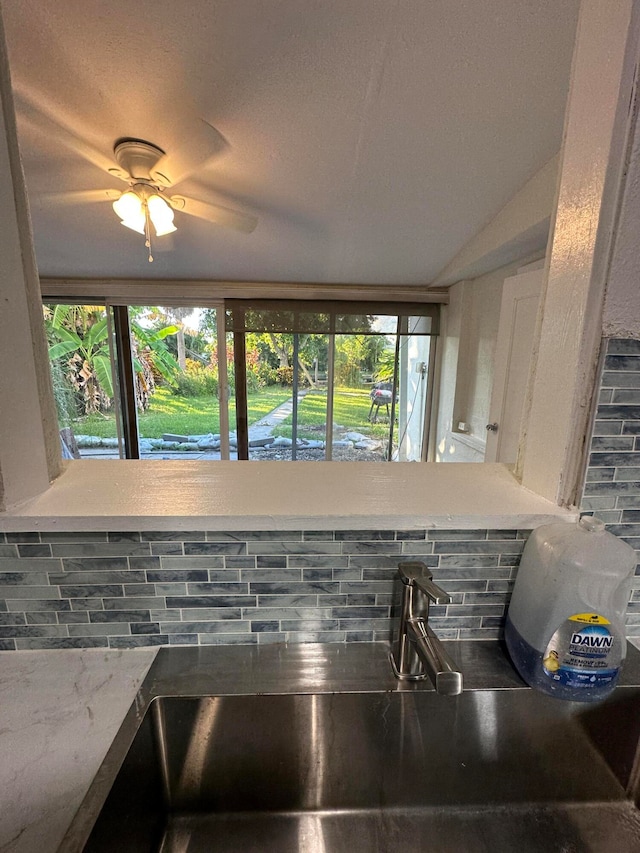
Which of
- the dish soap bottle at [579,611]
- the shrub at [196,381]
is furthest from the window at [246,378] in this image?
the dish soap bottle at [579,611]

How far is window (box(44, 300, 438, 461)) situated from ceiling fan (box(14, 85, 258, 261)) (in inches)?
74.3

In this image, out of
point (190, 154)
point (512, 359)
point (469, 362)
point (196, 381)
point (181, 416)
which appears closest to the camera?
point (190, 154)

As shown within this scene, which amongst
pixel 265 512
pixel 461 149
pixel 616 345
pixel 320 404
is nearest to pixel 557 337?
pixel 616 345

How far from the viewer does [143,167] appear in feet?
4.83

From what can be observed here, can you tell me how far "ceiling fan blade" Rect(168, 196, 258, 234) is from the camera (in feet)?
5.57

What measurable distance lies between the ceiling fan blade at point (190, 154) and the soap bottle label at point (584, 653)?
1.75m

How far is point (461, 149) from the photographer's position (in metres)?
1.54

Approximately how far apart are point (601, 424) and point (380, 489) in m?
0.37

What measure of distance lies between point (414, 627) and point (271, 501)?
0.30m

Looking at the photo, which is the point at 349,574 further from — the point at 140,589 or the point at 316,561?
the point at 140,589

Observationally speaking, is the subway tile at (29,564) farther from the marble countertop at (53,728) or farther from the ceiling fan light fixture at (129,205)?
the ceiling fan light fixture at (129,205)

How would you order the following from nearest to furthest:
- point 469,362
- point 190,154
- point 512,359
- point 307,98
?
point 307,98
point 190,154
point 512,359
point 469,362

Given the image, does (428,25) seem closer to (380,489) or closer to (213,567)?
(380,489)

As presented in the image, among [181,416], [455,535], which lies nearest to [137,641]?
[455,535]
